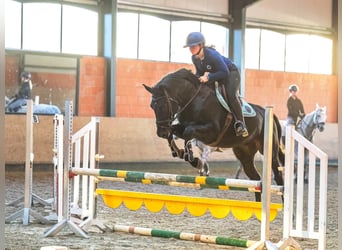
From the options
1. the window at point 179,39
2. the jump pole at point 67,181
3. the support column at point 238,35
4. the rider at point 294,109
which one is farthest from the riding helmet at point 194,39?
the support column at point 238,35

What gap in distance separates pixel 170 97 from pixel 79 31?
19.8 ft

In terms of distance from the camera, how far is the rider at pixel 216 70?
385cm

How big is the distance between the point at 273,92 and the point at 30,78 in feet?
16.8

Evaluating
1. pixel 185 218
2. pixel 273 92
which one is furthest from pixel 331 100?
pixel 185 218

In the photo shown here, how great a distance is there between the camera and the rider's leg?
3.96 metres

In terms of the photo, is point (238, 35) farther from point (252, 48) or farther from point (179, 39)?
point (179, 39)

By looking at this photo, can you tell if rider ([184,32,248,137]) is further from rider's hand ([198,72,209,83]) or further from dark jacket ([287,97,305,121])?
dark jacket ([287,97,305,121])

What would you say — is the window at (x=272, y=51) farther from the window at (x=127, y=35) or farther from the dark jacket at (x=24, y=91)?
the dark jacket at (x=24, y=91)

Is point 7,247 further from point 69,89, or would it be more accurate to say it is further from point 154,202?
point 69,89

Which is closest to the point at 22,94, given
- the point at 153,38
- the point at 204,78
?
the point at 153,38

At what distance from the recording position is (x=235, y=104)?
3998mm

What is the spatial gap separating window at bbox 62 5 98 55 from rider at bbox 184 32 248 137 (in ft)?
18.6

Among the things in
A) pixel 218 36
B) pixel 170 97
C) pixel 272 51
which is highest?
pixel 218 36

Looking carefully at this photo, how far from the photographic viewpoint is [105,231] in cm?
360
